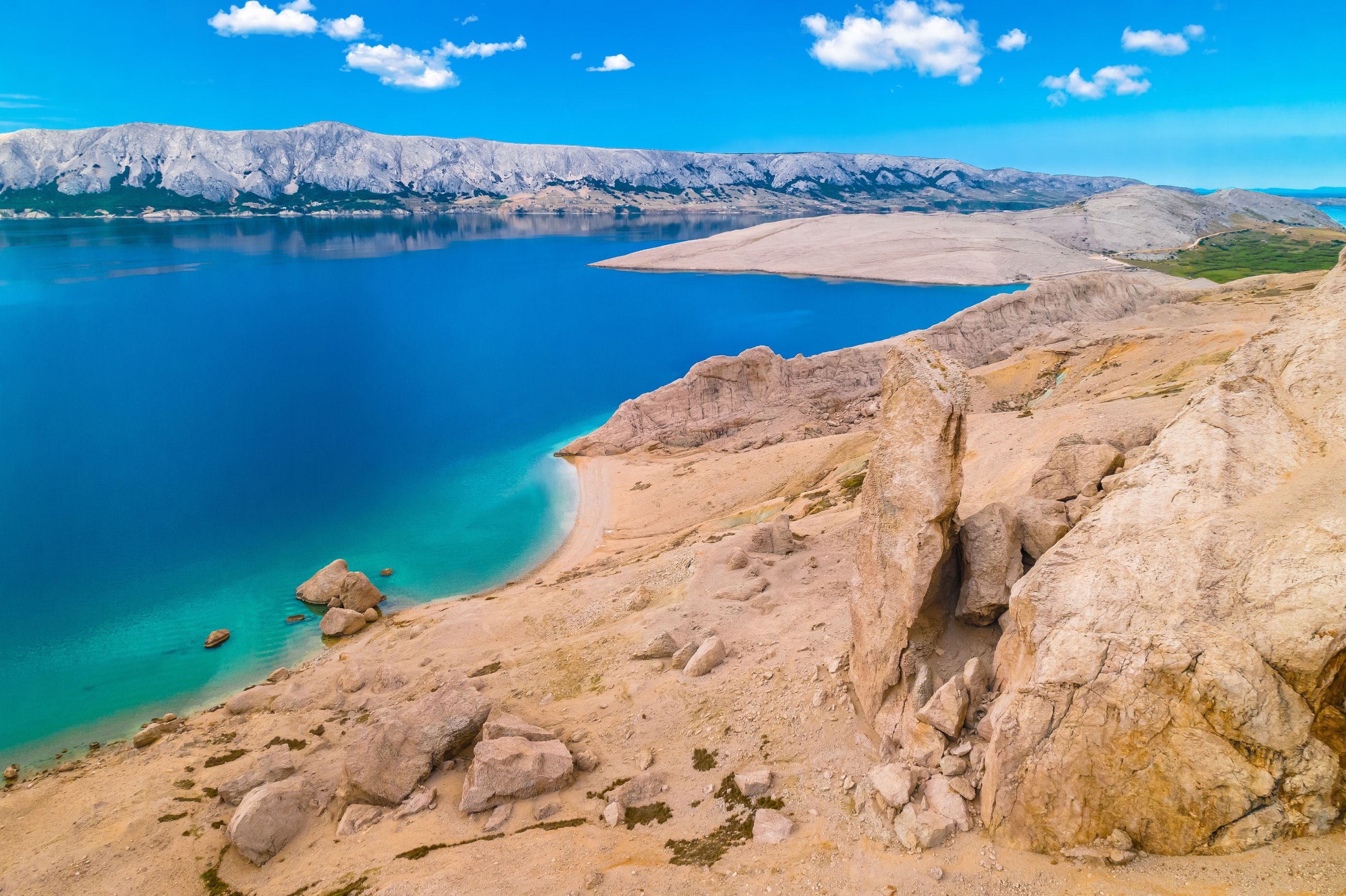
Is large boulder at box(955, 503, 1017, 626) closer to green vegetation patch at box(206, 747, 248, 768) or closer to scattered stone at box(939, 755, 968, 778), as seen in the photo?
scattered stone at box(939, 755, 968, 778)

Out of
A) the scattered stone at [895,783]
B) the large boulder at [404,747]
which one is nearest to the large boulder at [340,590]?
the large boulder at [404,747]

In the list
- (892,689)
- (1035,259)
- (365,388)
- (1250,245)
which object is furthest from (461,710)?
(1250,245)

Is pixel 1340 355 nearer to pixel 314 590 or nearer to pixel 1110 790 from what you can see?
pixel 1110 790

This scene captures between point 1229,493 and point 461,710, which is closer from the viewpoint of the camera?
point 1229,493

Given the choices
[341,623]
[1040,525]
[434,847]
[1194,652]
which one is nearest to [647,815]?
[434,847]

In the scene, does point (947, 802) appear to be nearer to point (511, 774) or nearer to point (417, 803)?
point (511, 774)

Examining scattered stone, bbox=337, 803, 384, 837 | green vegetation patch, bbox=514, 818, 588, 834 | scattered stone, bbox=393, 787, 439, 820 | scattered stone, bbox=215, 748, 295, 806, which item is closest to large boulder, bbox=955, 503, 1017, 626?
green vegetation patch, bbox=514, 818, 588, 834

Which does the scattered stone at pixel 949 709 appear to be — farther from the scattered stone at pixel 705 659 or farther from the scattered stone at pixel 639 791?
the scattered stone at pixel 705 659
